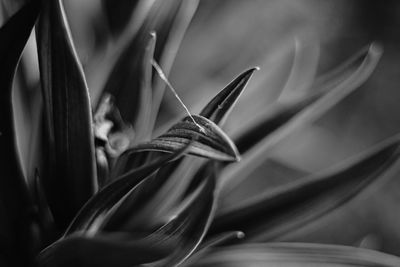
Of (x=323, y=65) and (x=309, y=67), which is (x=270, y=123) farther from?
(x=323, y=65)

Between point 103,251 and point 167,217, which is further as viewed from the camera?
point 167,217

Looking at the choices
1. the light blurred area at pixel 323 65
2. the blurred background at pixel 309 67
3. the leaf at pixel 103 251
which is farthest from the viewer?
the light blurred area at pixel 323 65

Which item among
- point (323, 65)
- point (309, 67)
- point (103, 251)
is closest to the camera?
point (103, 251)

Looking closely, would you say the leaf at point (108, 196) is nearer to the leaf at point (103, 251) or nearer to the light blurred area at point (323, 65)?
the leaf at point (103, 251)

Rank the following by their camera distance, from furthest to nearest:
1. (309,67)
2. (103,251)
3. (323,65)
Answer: (323,65) → (309,67) → (103,251)

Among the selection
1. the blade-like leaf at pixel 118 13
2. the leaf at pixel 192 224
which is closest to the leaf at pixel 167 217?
the leaf at pixel 192 224

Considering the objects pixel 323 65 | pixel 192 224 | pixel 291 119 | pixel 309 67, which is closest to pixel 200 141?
pixel 192 224

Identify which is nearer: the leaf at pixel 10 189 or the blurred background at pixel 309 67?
the leaf at pixel 10 189
